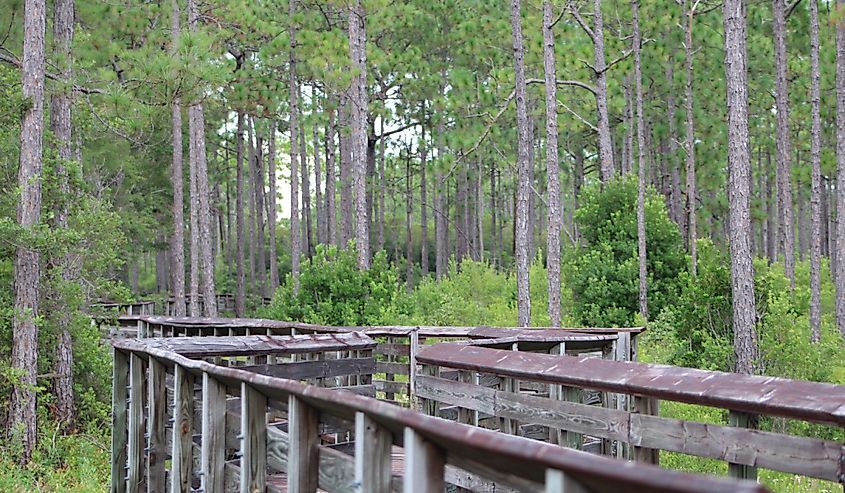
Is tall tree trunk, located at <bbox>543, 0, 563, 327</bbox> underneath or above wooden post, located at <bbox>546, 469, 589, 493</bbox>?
above

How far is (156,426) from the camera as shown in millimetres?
5422

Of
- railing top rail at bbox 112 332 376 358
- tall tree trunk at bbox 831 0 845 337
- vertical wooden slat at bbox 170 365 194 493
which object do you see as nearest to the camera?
vertical wooden slat at bbox 170 365 194 493

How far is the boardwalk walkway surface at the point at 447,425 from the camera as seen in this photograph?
210 cm

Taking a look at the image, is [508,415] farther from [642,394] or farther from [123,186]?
[123,186]

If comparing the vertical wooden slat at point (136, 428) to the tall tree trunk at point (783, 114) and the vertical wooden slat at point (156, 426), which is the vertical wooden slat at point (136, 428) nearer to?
the vertical wooden slat at point (156, 426)

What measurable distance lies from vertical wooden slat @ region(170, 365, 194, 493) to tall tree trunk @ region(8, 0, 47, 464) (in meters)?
6.23

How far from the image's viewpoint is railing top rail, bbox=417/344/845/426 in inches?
138

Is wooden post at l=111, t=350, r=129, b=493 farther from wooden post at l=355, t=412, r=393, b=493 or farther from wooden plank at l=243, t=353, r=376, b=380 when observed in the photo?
wooden post at l=355, t=412, r=393, b=493

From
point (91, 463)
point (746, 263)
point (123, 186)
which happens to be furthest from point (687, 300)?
point (123, 186)

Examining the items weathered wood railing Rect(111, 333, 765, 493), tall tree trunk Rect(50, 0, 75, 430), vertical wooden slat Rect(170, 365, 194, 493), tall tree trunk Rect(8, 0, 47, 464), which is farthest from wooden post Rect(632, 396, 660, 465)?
tall tree trunk Rect(50, 0, 75, 430)

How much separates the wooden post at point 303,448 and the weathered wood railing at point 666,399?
1778 millimetres

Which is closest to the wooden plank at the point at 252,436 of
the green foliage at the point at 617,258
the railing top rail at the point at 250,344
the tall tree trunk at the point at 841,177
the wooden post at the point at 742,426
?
the wooden post at the point at 742,426

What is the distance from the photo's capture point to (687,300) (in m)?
13.0

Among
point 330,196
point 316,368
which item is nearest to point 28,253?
point 316,368
